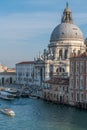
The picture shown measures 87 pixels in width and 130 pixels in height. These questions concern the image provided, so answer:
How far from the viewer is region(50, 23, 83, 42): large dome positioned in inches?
2921

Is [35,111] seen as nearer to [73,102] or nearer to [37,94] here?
[73,102]

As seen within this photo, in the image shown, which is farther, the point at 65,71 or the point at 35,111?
the point at 65,71

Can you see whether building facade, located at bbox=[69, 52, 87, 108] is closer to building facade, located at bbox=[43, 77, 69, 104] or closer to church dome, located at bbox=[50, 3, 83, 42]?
building facade, located at bbox=[43, 77, 69, 104]

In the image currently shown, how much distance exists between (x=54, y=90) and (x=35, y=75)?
91.5 ft

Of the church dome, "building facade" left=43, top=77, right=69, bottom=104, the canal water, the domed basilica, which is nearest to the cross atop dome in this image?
the church dome

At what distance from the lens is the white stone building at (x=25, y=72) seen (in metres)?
86.4

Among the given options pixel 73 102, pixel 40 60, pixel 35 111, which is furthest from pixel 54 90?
pixel 40 60

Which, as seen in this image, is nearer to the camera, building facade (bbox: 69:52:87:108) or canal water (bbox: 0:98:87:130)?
canal water (bbox: 0:98:87:130)

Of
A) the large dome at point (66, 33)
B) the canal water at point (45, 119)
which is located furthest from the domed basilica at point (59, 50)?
the canal water at point (45, 119)

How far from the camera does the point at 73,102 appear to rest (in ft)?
135

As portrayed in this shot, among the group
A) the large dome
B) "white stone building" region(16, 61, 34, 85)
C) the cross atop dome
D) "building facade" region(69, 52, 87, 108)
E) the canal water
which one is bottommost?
"white stone building" region(16, 61, 34, 85)

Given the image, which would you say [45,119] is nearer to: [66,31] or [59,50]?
[59,50]

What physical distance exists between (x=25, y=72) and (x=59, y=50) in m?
19.6

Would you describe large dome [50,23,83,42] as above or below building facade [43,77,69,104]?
above
